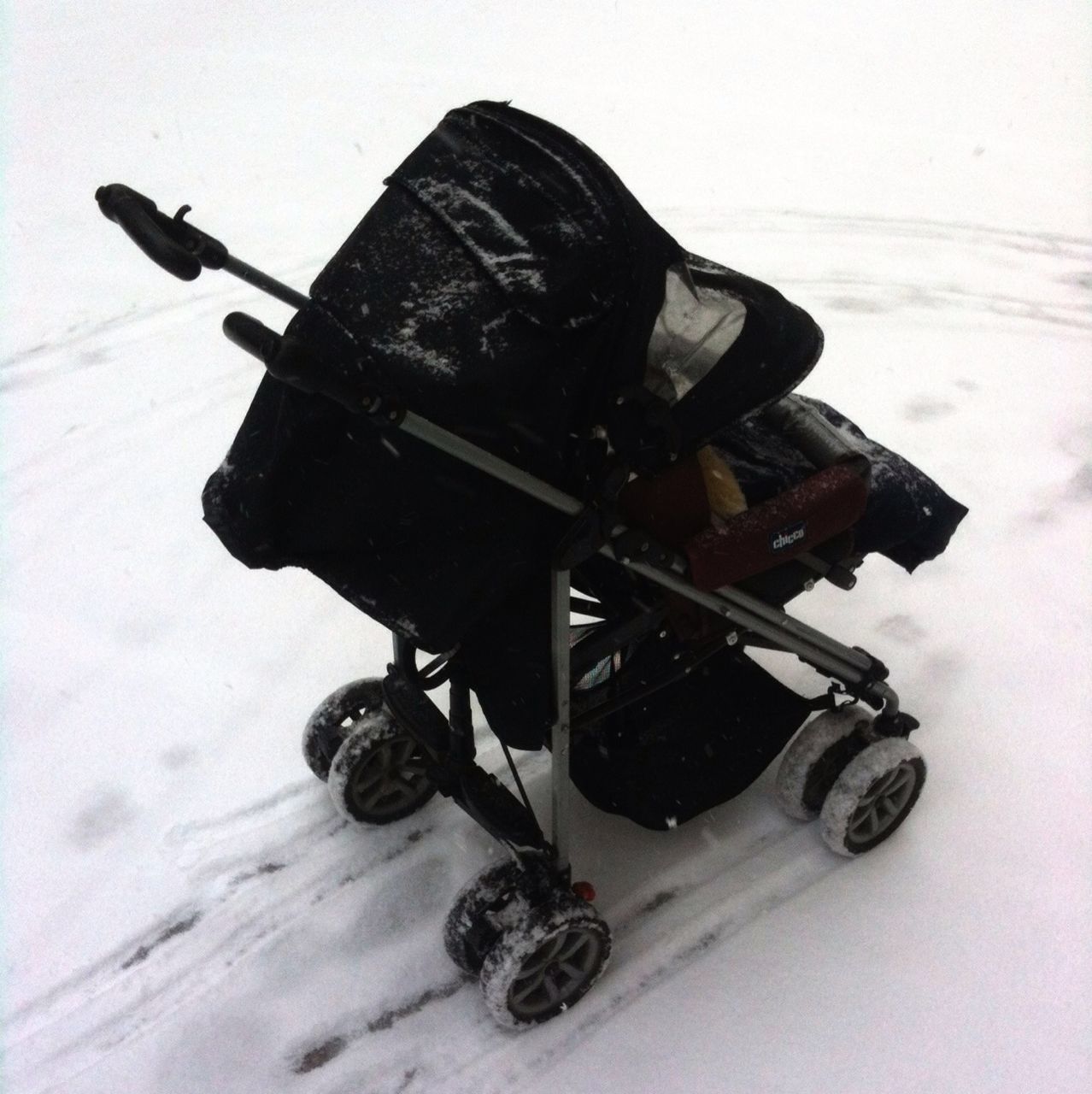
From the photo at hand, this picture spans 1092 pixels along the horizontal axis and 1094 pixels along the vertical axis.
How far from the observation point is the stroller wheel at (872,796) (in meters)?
2.07

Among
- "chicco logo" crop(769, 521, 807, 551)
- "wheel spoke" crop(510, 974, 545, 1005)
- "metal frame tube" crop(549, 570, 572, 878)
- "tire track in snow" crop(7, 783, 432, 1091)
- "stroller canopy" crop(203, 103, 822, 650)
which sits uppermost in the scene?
"stroller canopy" crop(203, 103, 822, 650)

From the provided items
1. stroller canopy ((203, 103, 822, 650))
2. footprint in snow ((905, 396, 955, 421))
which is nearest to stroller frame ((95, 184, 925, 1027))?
stroller canopy ((203, 103, 822, 650))

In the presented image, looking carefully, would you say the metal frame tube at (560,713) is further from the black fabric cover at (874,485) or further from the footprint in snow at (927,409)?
the footprint in snow at (927,409)

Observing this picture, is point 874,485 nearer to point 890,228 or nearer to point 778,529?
point 778,529

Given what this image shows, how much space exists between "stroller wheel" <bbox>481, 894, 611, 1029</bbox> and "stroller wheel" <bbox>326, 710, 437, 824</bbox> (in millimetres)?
486

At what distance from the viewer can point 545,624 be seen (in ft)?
5.64

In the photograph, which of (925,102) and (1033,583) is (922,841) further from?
(925,102)

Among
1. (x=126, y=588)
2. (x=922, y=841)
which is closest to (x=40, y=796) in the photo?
(x=126, y=588)

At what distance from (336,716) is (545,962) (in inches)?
26.9

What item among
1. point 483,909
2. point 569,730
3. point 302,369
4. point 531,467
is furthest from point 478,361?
point 483,909

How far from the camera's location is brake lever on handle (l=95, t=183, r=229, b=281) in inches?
50.9

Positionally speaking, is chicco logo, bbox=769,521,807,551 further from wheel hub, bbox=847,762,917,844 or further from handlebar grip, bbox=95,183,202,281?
handlebar grip, bbox=95,183,202,281

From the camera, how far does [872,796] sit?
6.91ft

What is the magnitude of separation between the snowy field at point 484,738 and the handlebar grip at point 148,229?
1.39 m
